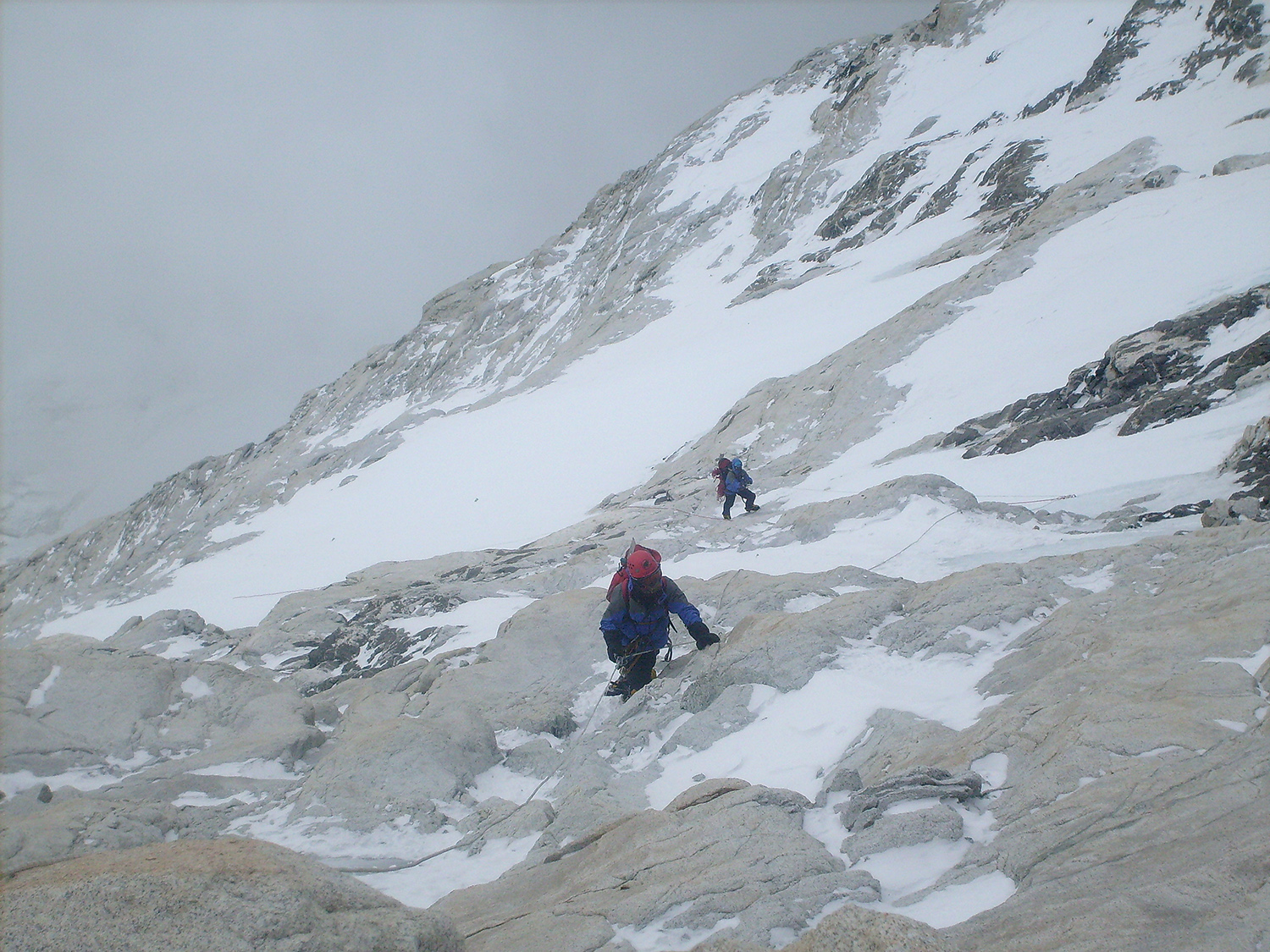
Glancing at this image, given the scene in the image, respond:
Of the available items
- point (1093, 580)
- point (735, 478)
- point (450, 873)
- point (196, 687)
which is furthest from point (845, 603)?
point (196, 687)

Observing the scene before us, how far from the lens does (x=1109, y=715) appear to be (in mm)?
3936

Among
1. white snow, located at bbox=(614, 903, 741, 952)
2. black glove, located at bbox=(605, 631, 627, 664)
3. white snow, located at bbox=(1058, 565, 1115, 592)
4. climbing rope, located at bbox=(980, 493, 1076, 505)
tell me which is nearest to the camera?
white snow, located at bbox=(614, 903, 741, 952)

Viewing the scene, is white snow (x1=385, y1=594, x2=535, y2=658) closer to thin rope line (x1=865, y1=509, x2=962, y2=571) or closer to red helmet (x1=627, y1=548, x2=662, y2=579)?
red helmet (x1=627, y1=548, x2=662, y2=579)

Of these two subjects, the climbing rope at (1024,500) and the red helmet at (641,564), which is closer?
the red helmet at (641,564)

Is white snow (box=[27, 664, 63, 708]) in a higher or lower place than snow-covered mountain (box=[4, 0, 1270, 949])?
higher

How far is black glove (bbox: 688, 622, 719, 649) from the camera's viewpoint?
297 inches

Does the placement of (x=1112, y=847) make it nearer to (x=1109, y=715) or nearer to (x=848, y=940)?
(x=1109, y=715)

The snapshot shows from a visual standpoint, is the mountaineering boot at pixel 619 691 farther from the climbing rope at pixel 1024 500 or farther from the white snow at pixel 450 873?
the climbing rope at pixel 1024 500

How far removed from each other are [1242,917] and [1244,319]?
12.8 meters

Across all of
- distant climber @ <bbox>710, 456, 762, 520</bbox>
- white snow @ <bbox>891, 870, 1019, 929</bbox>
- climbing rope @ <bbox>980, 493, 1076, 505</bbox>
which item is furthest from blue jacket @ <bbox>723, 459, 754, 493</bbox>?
white snow @ <bbox>891, 870, 1019, 929</bbox>

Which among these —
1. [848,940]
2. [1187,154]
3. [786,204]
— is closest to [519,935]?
[848,940]

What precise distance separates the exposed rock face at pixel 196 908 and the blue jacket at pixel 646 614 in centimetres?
449

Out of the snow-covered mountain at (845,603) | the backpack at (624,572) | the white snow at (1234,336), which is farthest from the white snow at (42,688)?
the white snow at (1234,336)

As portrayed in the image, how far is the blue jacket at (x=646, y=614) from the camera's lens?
750 centimetres
